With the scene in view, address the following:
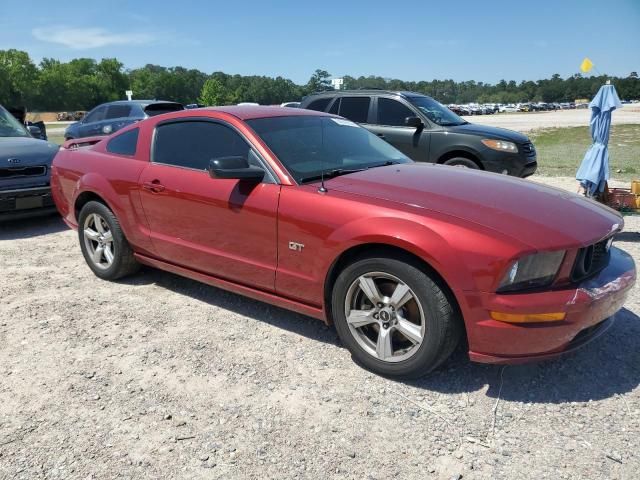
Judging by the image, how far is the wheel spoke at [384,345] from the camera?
2.97 meters

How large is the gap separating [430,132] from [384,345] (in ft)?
19.4

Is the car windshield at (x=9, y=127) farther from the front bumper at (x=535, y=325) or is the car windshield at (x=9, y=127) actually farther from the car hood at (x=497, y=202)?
the front bumper at (x=535, y=325)

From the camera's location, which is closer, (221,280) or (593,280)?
(593,280)

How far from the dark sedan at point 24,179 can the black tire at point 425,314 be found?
201 inches

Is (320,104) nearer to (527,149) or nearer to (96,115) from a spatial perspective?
(527,149)

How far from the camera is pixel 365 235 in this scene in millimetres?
2898

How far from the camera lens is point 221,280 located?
3.76 meters

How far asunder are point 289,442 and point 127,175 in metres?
2.75

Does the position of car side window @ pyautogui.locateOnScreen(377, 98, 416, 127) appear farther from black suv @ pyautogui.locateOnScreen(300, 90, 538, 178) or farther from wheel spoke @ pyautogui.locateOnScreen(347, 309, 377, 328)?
wheel spoke @ pyautogui.locateOnScreen(347, 309, 377, 328)

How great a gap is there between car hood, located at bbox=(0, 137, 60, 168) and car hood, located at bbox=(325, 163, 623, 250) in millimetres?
5004

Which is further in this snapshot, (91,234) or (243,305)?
(91,234)

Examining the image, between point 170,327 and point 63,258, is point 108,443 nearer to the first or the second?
point 170,327

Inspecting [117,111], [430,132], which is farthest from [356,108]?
[117,111]

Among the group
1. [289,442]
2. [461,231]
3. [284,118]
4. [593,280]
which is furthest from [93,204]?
[593,280]
